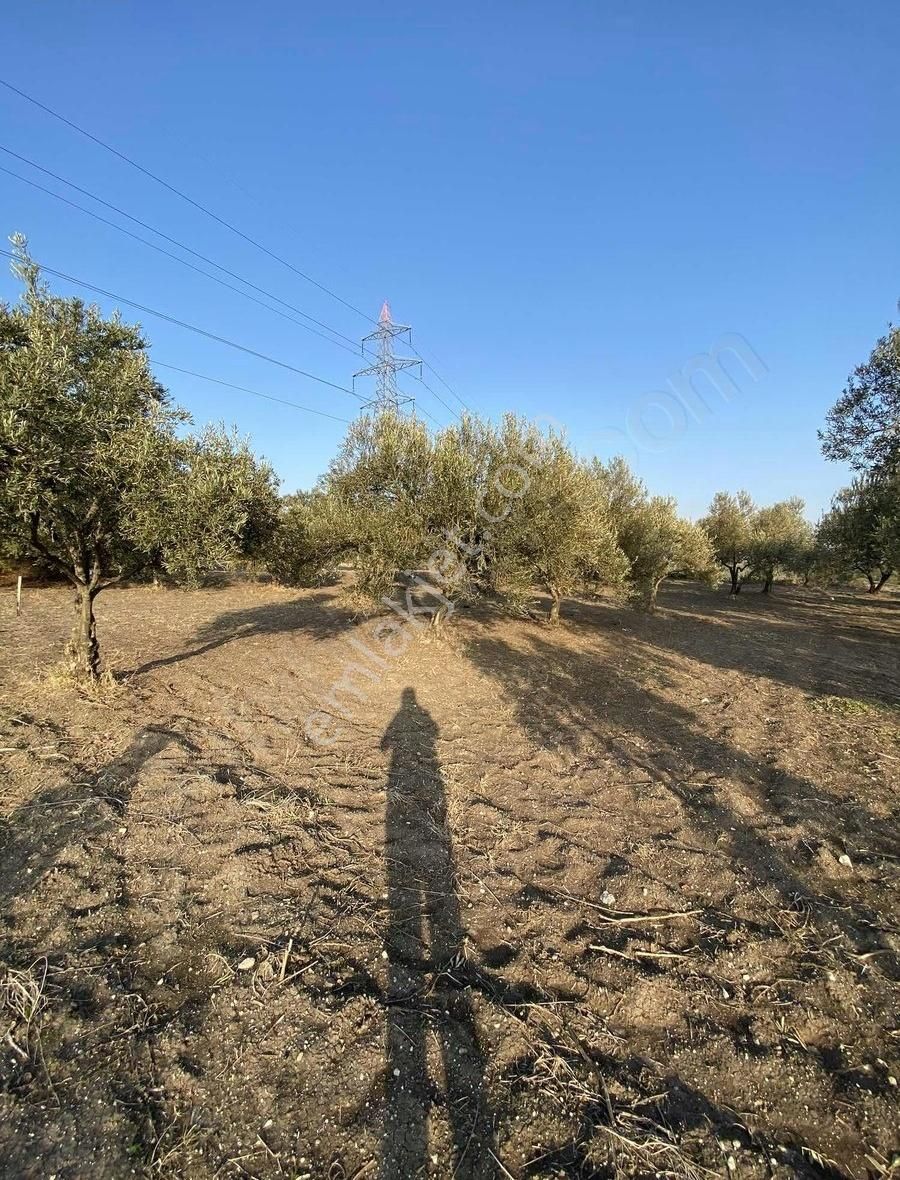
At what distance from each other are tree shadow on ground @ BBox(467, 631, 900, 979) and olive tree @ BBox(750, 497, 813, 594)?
2647cm

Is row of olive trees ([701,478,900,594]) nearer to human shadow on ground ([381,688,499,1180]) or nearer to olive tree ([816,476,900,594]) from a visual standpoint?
olive tree ([816,476,900,594])

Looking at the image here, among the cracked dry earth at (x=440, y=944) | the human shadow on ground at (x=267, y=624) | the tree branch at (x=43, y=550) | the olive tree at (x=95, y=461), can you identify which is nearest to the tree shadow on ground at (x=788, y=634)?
the cracked dry earth at (x=440, y=944)

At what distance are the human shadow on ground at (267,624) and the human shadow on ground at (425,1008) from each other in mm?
7965

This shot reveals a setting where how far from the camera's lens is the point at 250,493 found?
8023mm

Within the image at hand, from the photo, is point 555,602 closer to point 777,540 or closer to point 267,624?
point 267,624

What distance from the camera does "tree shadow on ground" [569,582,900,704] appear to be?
12.8m

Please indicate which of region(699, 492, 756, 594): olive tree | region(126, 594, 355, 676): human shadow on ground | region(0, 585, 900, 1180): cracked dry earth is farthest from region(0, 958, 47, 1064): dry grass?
region(699, 492, 756, 594): olive tree

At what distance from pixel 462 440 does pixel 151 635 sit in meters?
10.7

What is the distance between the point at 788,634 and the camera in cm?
2005

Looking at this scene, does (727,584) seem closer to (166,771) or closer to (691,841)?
(691,841)

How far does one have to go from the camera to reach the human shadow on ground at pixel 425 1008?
271 centimetres

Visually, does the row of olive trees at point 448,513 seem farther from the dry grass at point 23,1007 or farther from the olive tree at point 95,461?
the dry grass at point 23,1007

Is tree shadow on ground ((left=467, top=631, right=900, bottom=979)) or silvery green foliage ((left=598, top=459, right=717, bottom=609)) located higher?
silvery green foliage ((left=598, top=459, right=717, bottom=609))

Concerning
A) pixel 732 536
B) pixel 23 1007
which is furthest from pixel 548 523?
pixel 732 536
